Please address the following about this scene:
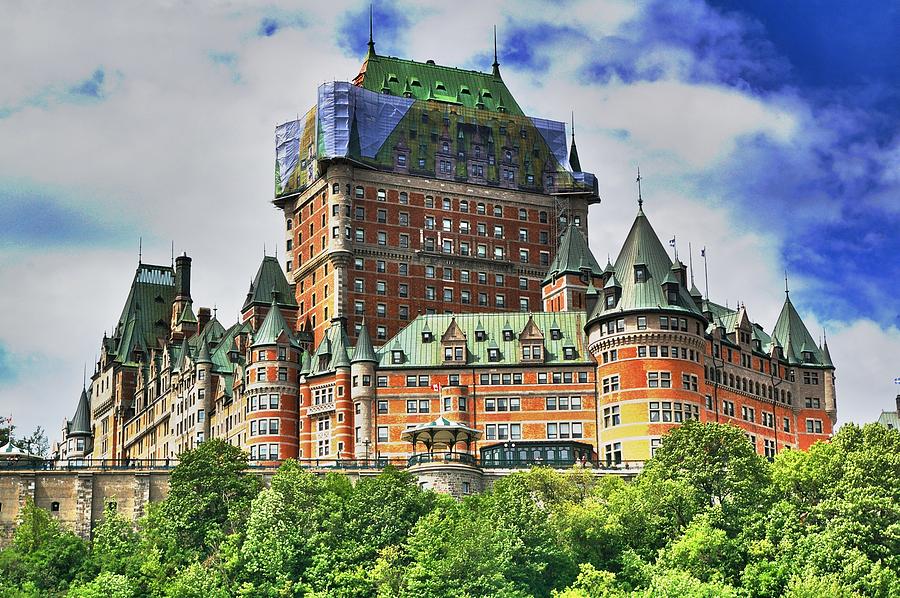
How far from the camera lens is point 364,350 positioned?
584ft

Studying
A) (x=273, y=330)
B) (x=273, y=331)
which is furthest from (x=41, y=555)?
(x=273, y=330)

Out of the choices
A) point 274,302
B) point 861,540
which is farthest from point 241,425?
point 861,540

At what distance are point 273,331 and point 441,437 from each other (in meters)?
29.2

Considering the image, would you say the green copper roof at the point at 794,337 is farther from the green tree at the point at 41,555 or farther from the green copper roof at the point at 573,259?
the green tree at the point at 41,555

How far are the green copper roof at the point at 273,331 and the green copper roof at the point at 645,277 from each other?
3114 cm

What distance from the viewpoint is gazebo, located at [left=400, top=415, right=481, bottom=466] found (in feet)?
517

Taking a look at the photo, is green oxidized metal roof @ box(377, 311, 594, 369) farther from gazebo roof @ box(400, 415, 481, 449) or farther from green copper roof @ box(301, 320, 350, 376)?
gazebo roof @ box(400, 415, 481, 449)

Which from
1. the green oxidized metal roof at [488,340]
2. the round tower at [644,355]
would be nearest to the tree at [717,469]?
the round tower at [644,355]

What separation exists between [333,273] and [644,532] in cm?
6650

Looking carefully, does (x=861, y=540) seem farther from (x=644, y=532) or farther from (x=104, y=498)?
(x=104, y=498)

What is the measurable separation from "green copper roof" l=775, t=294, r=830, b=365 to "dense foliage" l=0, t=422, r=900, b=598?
47.2 meters

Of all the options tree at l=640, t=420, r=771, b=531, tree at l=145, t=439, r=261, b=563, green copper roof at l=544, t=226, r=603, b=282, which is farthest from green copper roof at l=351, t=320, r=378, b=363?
tree at l=640, t=420, r=771, b=531

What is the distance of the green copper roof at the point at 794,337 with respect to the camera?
191000 millimetres

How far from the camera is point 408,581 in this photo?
13288cm
